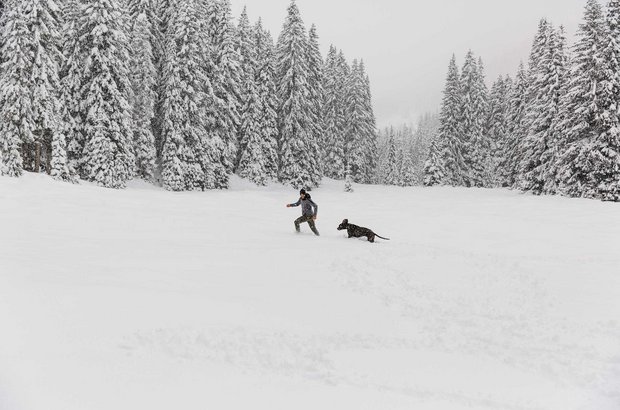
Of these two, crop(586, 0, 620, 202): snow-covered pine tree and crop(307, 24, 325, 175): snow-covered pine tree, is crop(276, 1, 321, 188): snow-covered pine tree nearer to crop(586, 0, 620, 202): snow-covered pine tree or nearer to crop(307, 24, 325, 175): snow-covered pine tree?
crop(307, 24, 325, 175): snow-covered pine tree

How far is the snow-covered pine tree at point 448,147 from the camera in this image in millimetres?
49250

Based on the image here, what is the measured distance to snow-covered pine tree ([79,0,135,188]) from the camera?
2962cm

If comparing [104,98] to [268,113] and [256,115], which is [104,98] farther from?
[268,113]

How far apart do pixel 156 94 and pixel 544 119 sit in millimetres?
28846

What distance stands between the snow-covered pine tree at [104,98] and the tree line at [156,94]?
0.08 meters

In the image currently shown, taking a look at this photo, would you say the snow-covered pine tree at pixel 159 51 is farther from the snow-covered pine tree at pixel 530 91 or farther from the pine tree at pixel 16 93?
the snow-covered pine tree at pixel 530 91

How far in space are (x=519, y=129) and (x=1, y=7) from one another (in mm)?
40422

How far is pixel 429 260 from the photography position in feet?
43.9

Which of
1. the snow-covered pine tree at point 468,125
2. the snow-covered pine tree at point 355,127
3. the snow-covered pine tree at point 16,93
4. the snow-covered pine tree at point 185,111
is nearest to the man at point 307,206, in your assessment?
the snow-covered pine tree at point 16,93

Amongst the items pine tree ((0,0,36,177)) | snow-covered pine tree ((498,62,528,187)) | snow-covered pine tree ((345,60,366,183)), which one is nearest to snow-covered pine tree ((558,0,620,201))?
snow-covered pine tree ((498,62,528,187))

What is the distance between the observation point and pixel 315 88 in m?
47.6

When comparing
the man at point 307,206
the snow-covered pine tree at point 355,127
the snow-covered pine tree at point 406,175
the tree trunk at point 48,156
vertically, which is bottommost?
the man at point 307,206

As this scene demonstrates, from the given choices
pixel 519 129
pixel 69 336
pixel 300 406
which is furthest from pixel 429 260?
pixel 519 129

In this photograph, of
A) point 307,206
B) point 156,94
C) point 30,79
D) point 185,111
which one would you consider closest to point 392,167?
point 185,111
